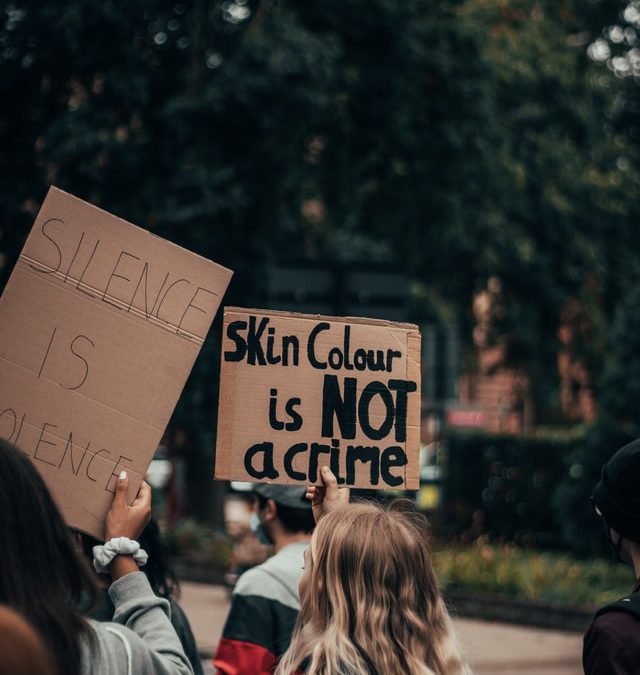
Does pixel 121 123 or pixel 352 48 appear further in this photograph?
pixel 352 48

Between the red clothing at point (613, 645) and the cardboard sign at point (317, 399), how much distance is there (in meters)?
0.83

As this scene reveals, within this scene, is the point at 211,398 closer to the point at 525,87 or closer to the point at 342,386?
the point at 525,87

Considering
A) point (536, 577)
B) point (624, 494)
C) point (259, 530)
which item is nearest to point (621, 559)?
point (624, 494)

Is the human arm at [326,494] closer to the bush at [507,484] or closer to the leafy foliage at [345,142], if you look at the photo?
the leafy foliage at [345,142]

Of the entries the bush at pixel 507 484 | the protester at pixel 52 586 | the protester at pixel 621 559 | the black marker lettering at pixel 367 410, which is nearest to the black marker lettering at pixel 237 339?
the black marker lettering at pixel 367 410

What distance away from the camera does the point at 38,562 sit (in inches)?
86.0

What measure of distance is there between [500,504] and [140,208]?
893 cm

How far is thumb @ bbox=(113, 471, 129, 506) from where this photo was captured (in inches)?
115

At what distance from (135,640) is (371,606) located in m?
0.62

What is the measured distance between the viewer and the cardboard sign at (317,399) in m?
3.51

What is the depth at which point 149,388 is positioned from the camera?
123 inches

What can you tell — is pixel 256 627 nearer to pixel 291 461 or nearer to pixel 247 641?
pixel 247 641

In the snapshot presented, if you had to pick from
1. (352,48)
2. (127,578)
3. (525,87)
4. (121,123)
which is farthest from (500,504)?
(127,578)

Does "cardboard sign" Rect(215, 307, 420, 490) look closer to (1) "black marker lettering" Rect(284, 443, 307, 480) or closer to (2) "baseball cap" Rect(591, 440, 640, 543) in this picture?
(1) "black marker lettering" Rect(284, 443, 307, 480)
